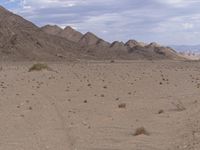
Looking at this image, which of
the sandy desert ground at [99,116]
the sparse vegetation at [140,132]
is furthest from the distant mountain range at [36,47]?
the sparse vegetation at [140,132]

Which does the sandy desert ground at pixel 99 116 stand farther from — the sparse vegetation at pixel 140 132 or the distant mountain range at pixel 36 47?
the distant mountain range at pixel 36 47

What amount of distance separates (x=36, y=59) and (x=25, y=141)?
4159 inches

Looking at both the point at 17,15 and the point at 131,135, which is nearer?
the point at 131,135

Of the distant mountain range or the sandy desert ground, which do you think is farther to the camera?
the distant mountain range

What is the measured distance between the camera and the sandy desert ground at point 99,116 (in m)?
19.8

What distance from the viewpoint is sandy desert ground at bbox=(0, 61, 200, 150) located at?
19.8 m

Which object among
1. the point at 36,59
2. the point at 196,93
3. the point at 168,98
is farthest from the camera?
the point at 36,59

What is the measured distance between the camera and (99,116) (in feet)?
89.3

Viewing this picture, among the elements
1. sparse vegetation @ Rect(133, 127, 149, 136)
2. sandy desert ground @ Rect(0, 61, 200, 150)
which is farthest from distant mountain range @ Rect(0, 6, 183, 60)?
sparse vegetation @ Rect(133, 127, 149, 136)

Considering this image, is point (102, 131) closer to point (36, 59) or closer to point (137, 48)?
point (36, 59)

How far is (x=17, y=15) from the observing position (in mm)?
163250

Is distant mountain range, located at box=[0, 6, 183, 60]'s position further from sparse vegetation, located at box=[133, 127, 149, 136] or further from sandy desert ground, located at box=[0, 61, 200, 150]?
sparse vegetation, located at box=[133, 127, 149, 136]

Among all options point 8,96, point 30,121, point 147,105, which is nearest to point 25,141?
point 30,121

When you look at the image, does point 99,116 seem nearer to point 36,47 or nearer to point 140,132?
point 140,132
